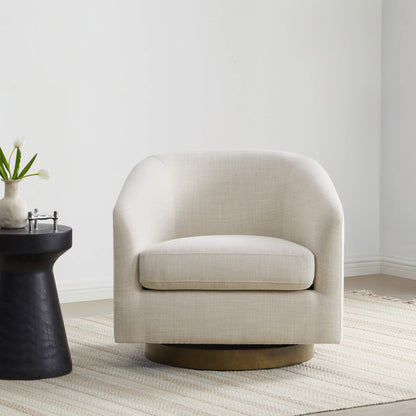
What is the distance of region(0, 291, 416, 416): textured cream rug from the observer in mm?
2613

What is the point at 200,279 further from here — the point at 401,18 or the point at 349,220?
the point at 401,18

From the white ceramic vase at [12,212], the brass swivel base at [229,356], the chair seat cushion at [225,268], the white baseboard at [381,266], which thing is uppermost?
the white ceramic vase at [12,212]

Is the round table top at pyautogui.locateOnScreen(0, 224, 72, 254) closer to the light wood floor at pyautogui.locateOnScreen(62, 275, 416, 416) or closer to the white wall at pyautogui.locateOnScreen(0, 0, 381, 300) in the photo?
the light wood floor at pyautogui.locateOnScreen(62, 275, 416, 416)

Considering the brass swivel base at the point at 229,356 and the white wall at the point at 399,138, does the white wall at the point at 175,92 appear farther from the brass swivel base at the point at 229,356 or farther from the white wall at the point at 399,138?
the brass swivel base at the point at 229,356

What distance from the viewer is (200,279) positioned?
290 cm

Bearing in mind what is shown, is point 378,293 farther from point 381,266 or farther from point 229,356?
point 229,356

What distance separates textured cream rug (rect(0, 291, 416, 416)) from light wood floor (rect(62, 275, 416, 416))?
53mm

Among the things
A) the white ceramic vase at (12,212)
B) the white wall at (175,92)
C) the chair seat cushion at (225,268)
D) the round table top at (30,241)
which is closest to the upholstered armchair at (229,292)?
the chair seat cushion at (225,268)

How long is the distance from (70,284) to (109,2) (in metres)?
1.44

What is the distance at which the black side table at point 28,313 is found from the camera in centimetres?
289

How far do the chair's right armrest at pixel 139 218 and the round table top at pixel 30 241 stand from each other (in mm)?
202

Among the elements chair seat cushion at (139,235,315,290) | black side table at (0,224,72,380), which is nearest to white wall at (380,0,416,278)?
chair seat cushion at (139,235,315,290)

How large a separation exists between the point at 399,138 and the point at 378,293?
3.59 feet

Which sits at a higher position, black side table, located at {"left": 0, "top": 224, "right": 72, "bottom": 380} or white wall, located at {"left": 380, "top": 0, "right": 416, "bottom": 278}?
white wall, located at {"left": 380, "top": 0, "right": 416, "bottom": 278}
